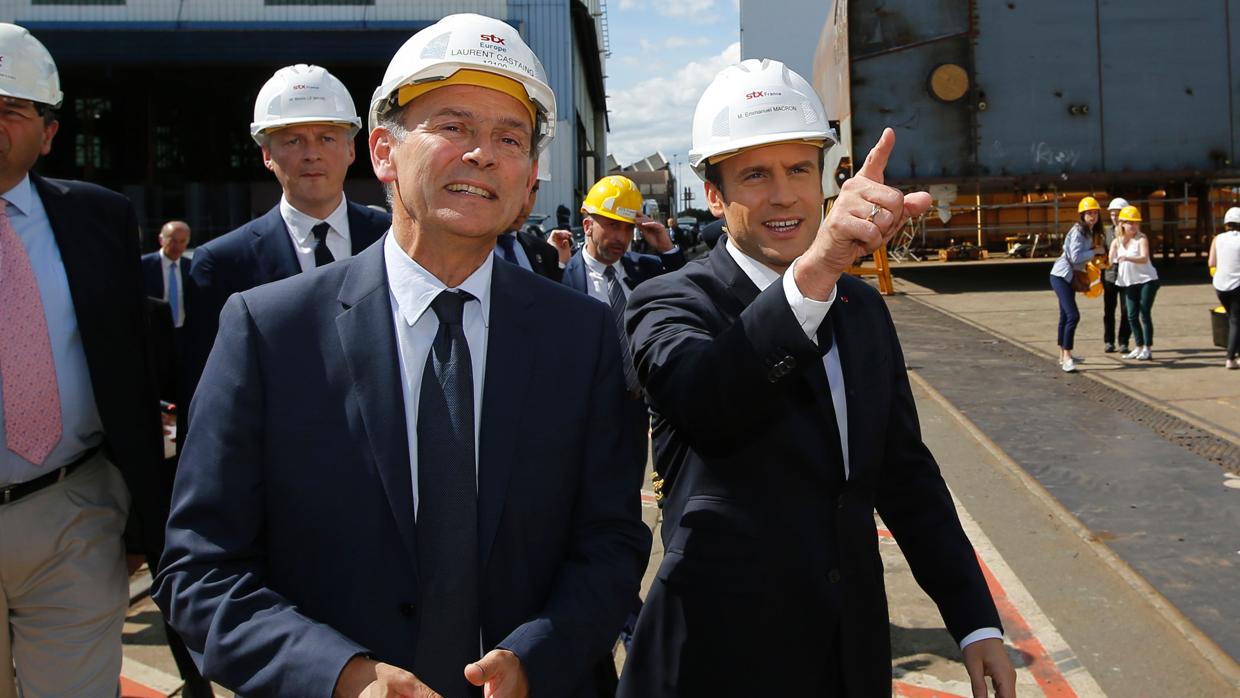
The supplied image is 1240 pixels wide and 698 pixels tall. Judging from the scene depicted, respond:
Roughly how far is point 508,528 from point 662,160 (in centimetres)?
3001

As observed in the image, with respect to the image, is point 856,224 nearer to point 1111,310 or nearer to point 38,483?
point 38,483

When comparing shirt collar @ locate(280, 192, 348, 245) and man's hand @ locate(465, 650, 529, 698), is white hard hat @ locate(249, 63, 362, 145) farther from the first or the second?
man's hand @ locate(465, 650, 529, 698)

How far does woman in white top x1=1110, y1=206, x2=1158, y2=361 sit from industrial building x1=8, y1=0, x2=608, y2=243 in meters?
16.0

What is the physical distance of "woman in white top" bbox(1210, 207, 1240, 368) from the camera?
10.7 meters

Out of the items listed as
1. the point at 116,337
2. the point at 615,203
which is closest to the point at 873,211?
the point at 116,337

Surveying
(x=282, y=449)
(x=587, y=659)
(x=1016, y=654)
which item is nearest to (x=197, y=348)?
(x=282, y=449)

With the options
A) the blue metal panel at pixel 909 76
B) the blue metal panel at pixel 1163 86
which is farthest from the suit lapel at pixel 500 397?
A: the blue metal panel at pixel 1163 86

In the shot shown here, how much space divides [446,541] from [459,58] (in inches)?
34.2

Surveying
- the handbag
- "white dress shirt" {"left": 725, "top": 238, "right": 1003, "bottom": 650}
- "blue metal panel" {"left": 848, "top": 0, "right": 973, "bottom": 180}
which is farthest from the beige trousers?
"blue metal panel" {"left": 848, "top": 0, "right": 973, "bottom": 180}

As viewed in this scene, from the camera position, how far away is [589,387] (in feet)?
6.20

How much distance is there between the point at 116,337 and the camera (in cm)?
286

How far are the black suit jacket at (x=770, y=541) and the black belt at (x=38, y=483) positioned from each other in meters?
1.75

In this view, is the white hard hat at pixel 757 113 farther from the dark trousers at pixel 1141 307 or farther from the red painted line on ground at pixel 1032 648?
the dark trousers at pixel 1141 307

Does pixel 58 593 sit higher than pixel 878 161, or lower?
lower
